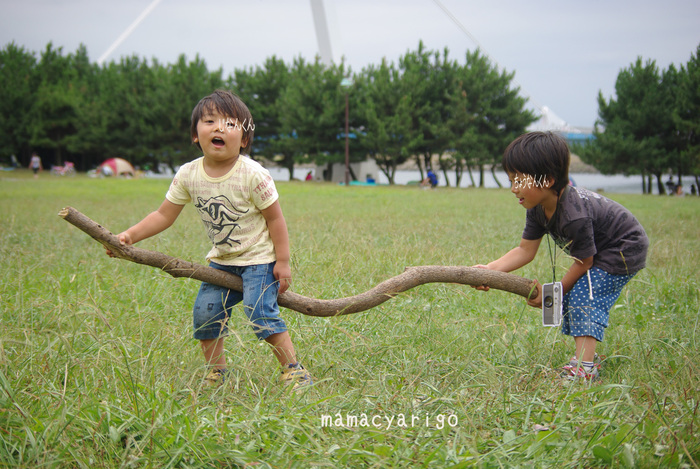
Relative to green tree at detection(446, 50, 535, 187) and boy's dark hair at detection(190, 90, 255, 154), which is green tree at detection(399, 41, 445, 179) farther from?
boy's dark hair at detection(190, 90, 255, 154)

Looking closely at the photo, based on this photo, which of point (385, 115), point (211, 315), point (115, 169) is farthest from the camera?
point (115, 169)

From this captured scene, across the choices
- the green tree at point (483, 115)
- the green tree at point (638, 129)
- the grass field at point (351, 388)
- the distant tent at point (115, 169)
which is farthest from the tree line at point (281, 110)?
the grass field at point (351, 388)

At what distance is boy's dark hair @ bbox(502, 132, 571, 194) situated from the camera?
2.64m

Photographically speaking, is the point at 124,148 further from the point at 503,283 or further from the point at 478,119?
the point at 503,283

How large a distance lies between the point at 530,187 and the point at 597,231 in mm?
541

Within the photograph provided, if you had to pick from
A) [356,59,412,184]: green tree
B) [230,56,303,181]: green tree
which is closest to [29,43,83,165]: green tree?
[230,56,303,181]: green tree

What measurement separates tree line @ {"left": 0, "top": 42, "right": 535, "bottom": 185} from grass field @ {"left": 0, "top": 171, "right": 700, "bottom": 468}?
28.4 meters

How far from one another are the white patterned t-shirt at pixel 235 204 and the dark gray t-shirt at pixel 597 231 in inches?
53.3

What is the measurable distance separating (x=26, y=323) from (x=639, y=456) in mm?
2849

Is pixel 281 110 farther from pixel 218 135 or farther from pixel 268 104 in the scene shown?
pixel 218 135

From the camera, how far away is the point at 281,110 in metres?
36.6

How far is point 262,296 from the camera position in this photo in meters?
2.47

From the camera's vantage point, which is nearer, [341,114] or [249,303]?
[249,303]

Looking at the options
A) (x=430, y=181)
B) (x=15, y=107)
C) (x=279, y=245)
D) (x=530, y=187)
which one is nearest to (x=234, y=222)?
(x=279, y=245)
